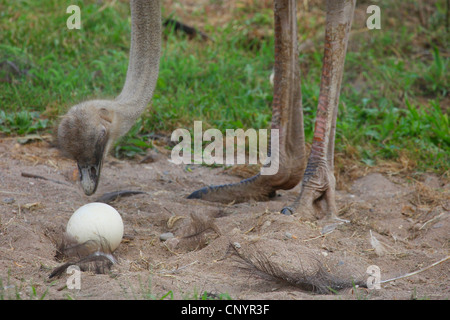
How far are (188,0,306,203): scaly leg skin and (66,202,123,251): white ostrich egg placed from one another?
4.00 ft

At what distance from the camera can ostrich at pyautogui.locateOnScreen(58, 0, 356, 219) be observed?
12.7 feet

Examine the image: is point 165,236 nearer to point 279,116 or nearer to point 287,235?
point 287,235

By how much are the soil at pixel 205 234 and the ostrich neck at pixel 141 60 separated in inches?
28.7

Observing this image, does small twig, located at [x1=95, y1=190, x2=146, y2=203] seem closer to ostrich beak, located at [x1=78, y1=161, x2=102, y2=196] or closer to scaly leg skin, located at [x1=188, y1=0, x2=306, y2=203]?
scaly leg skin, located at [x1=188, y1=0, x2=306, y2=203]

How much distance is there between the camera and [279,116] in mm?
4715

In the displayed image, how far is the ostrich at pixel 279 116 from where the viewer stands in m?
3.86

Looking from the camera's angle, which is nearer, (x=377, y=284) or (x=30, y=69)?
(x=377, y=284)

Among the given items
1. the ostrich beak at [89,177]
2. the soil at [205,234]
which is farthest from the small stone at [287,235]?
the ostrich beak at [89,177]

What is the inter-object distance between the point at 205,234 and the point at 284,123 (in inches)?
47.3
